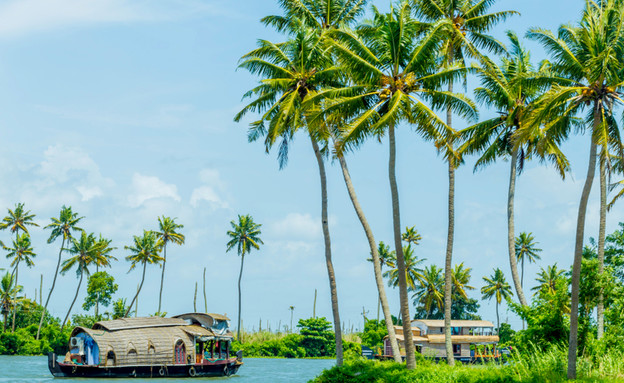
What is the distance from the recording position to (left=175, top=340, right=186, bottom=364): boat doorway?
52.4 metres

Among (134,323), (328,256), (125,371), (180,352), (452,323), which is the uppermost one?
(328,256)

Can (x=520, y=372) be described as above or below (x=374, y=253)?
below

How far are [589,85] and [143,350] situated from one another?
122ft

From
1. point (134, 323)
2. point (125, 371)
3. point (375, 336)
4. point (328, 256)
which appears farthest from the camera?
point (375, 336)

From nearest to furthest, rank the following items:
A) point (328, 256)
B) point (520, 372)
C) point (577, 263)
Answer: point (577, 263), point (520, 372), point (328, 256)

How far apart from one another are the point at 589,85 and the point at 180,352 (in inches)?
1487

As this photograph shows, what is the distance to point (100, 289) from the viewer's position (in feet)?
304

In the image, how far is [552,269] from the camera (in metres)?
93.2

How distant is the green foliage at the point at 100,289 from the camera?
92125 millimetres

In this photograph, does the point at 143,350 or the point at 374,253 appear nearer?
the point at 374,253

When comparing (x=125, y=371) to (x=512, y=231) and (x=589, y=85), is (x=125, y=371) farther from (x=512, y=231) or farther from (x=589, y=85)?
(x=589, y=85)

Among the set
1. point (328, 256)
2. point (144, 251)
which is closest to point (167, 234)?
point (144, 251)

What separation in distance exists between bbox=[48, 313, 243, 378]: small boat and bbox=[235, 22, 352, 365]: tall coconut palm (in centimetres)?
2228

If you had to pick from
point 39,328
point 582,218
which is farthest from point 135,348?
point 39,328
